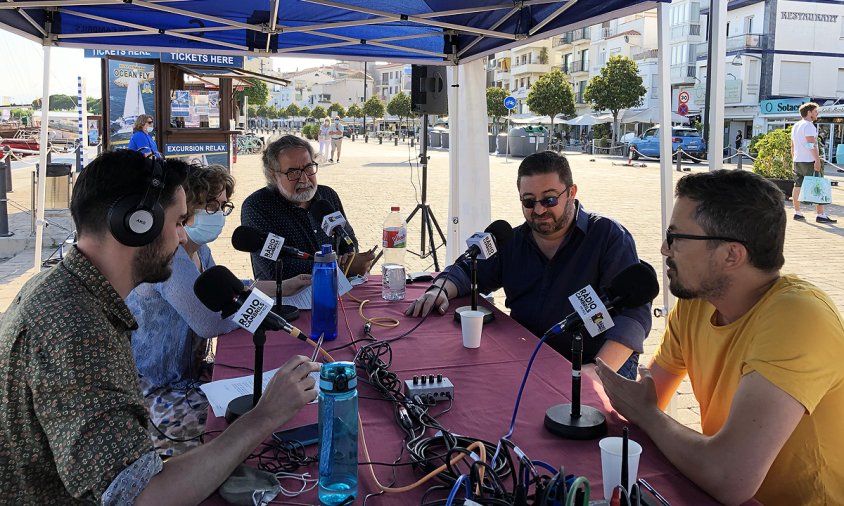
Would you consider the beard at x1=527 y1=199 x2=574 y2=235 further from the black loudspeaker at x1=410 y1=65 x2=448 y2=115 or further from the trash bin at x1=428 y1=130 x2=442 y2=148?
the trash bin at x1=428 y1=130 x2=442 y2=148

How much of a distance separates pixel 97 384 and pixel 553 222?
2.38 metres

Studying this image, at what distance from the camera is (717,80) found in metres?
3.34

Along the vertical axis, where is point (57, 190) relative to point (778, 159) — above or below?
below

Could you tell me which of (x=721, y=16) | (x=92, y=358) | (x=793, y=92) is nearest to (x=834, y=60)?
(x=793, y=92)

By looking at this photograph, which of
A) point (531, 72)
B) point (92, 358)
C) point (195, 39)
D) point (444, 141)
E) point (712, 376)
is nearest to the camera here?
point (92, 358)

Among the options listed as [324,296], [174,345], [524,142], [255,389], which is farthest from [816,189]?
[524,142]

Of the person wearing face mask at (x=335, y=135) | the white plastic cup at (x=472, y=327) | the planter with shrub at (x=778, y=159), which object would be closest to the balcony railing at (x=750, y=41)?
the person wearing face mask at (x=335, y=135)

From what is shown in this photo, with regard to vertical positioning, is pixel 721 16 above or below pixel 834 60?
below

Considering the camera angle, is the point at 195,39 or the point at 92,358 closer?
the point at 92,358

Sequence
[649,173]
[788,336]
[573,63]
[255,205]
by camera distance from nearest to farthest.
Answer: [788,336] → [255,205] → [649,173] → [573,63]

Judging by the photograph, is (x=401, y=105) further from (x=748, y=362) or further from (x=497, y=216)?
(x=748, y=362)

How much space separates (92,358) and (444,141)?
45.1m

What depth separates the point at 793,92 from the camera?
42250mm

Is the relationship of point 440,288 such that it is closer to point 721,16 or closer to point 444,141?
point 721,16
